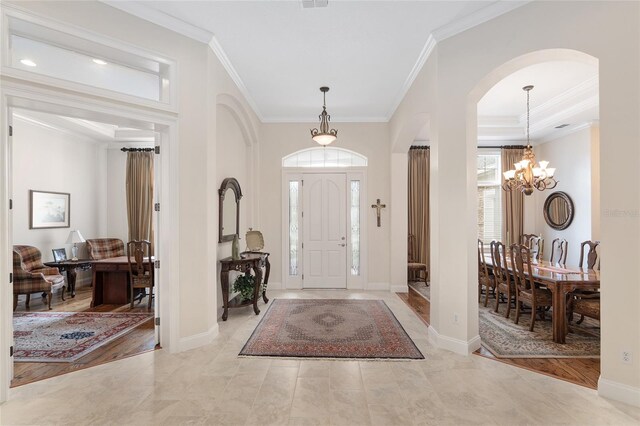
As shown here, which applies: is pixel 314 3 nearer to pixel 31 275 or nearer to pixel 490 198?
pixel 31 275

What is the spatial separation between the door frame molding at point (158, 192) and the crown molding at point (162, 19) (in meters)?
0.91

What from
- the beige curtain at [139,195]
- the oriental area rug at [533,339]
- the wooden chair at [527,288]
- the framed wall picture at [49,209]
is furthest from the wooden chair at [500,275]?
the framed wall picture at [49,209]

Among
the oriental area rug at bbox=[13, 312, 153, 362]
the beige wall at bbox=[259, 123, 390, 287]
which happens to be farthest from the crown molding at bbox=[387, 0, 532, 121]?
the oriental area rug at bbox=[13, 312, 153, 362]

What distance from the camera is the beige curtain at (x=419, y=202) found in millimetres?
7637

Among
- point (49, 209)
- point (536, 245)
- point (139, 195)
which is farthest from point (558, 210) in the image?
point (49, 209)

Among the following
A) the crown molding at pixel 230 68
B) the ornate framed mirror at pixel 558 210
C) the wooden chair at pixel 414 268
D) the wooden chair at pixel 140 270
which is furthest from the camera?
the wooden chair at pixel 414 268

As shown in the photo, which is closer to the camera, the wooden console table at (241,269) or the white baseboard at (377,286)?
the wooden console table at (241,269)

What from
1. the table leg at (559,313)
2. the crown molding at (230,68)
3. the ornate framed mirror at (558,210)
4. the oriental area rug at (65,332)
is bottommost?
the oriental area rug at (65,332)

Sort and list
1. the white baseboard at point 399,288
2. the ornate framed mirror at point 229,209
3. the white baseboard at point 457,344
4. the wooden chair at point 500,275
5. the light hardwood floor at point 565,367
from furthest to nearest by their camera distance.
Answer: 1. the white baseboard at point 399,288
2. the ornate framed mirror at point 229,209
3. the wooden chair at point 500,275
4. the white baseboard at point 457,344
5. the light hardwood floor at point 565,367

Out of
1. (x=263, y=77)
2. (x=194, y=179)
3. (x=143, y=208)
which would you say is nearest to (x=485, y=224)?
(x=263, y=77)

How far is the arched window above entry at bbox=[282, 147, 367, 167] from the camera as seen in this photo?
22.4 feet

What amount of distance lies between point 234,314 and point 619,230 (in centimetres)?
451

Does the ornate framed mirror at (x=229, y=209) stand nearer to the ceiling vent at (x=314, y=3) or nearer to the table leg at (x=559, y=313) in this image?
the ceiling vent at (x=314, y=3)

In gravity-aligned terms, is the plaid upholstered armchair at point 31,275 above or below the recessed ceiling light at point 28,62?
below
